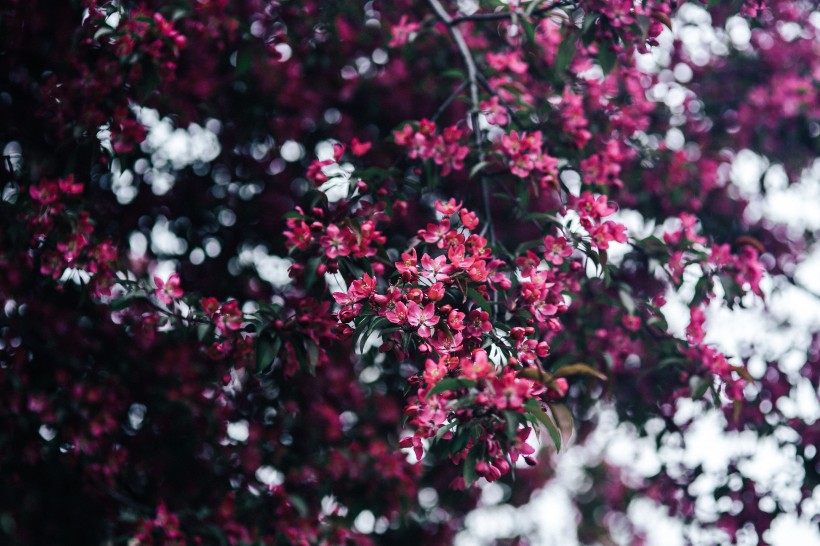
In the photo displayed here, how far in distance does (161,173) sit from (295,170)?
0.64m

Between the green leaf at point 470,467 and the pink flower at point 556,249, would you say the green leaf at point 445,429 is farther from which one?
the pink flower at point 556,249

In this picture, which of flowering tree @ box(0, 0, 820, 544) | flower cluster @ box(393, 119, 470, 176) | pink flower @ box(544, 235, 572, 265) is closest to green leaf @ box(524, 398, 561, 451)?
flowering tree @ box(0, 0, 820, 544)

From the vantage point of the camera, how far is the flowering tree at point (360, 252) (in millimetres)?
1875

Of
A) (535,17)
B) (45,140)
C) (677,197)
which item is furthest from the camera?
(677,197)

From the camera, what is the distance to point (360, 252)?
183 centimetres

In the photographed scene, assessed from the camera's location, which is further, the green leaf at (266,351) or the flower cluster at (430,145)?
the flower cluster at (430,145)

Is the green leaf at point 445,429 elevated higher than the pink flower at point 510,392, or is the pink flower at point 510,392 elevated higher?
the pink flower at point 510,392

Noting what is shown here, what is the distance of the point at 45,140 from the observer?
2734 millimetres

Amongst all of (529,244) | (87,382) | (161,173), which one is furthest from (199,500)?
(529,244)

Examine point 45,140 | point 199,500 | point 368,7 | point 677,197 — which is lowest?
point 199,500

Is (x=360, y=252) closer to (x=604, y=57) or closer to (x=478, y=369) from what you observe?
(x=478, y=369)

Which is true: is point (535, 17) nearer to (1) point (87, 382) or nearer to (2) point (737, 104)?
(2) point (737, 104)

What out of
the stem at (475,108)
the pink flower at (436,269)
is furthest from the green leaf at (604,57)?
the pink flower at (436,269)

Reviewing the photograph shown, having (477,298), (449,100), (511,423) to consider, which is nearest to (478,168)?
(449,100)
